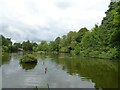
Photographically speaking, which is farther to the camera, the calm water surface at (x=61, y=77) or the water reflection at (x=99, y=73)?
the water reflection at (x=99, y=73)

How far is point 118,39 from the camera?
2731 inches

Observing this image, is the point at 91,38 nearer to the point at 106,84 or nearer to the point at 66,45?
the point at 66,45

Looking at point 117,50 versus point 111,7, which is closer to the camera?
point 117,50

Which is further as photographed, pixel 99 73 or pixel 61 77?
pixel 99 73

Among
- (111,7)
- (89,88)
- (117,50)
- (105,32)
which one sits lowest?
(89,88)

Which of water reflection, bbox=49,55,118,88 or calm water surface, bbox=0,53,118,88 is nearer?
calm water surface, bbox=0,53,118,88

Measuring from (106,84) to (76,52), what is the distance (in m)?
91.0

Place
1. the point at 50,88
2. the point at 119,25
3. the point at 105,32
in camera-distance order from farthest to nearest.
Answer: the point at 105,32
the point at 119,25
the point at 50,88

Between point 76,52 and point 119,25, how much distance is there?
180ft

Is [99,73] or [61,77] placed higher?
[99,73]

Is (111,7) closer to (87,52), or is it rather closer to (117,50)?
(117,50)

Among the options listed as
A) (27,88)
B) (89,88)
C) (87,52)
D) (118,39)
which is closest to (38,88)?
(27,88)

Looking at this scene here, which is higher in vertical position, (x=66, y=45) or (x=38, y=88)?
(x=66, y=45)

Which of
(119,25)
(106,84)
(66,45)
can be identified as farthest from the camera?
(66,45)
